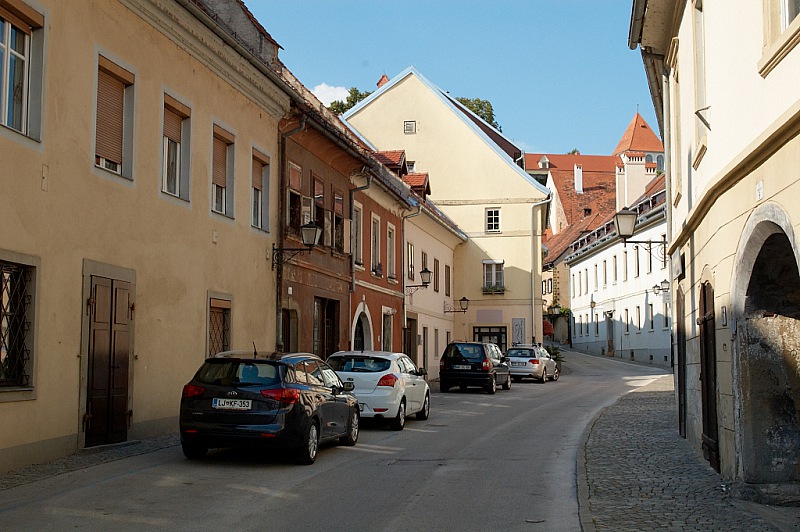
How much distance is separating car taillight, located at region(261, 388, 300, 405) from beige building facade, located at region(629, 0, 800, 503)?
17.3 ft

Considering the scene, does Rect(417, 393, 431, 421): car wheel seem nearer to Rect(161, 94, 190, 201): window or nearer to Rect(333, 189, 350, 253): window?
Rect(333, 189, 350, 253): window

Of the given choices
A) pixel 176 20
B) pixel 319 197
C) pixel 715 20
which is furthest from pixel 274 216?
pixel 715 20

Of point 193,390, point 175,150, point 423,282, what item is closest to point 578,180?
point 423,282

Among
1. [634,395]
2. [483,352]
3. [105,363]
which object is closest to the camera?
[105,363]

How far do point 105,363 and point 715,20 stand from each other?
9.49 metres

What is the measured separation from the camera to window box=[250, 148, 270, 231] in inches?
789

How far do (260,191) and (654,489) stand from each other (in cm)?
1243

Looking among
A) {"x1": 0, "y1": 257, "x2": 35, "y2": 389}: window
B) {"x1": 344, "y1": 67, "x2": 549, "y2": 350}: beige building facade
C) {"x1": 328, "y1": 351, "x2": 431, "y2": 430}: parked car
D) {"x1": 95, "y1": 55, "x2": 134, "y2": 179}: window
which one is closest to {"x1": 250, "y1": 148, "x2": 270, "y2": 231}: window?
{"x1": 328, "y1": 351, "x2": 431, "y2": 430}: parked car

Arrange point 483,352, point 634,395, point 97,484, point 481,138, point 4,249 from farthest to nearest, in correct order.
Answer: point 481,138, point 483,352, point 634,395, point 4,249, point 97,484

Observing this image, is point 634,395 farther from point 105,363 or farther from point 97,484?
point 97,484

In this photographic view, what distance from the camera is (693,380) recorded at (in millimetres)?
13594

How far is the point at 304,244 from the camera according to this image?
67.8 feet

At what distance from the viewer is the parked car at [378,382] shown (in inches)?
674

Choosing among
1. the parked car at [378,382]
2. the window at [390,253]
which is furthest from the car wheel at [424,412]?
the window at [390,253]
